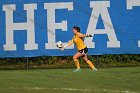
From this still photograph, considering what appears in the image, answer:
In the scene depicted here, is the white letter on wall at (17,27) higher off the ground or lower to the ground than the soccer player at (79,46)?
higher

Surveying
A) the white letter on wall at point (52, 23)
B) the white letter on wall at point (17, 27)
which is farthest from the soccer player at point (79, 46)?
the white letter on wall at point (17, 27)

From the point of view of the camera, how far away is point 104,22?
1778cm

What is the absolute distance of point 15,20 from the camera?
1816 centimetres

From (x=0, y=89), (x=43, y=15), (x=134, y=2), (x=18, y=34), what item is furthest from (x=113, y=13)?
(x=0, y=89)

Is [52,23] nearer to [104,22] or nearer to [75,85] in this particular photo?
[104,22]

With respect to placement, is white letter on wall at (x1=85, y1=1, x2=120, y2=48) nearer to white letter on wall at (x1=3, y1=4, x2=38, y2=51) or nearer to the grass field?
white letter on wall at (x1=3, y1=4, x2=38, y2=51)

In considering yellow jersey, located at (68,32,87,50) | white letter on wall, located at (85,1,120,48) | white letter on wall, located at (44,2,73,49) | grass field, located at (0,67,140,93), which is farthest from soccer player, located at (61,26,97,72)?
grass field, located at (0,67,140,93)

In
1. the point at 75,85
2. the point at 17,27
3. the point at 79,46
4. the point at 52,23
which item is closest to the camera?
the point at 75,85

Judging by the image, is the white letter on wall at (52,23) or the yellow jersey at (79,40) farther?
the white letter on wall at (52,23)

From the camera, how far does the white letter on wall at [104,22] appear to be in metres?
17.7

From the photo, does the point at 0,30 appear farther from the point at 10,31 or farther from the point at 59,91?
the point at 59,91

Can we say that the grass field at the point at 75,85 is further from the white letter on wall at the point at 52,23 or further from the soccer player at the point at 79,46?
the white letter on wall at the point at 52,23

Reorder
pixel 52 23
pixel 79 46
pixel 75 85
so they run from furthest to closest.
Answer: pixel 52 23
pixel 79 46
pixel 75 85

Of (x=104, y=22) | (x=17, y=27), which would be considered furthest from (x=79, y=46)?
(x=17, y=27)
